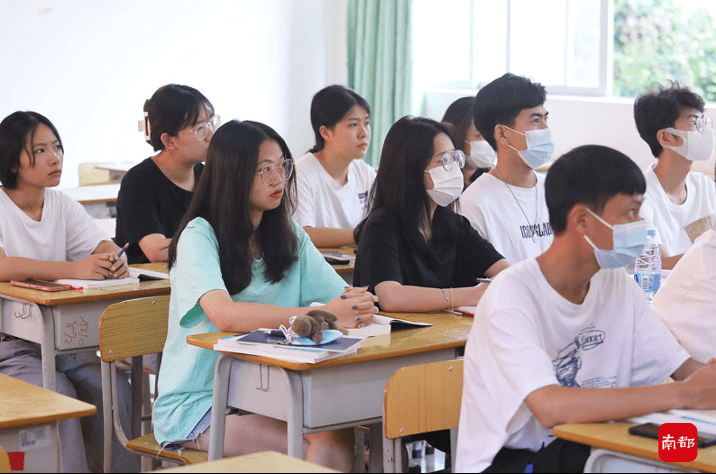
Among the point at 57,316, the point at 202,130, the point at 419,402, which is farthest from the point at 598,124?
the point at 419,402

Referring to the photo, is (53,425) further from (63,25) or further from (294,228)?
(63,25)

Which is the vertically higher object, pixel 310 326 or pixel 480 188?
pixel 480 188

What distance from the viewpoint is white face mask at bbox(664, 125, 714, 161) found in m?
3.64

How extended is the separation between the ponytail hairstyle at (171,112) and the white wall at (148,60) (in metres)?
2.97

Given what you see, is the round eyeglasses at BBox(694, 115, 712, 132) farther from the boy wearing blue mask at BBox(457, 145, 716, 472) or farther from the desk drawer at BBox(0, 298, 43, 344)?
the desk drawer at BBox(0, 298, 43, 344)

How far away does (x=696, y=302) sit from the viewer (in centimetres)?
207

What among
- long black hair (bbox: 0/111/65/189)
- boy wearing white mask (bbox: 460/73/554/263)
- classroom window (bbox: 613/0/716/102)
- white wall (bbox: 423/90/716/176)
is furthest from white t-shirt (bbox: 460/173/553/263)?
classroom window (bbox: 613/0/716/102)

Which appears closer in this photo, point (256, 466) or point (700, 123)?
point (256, 466)

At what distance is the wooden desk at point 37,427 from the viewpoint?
1.78 m

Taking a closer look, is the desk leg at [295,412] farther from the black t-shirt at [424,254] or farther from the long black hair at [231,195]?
the black t-shirt at [424,254]

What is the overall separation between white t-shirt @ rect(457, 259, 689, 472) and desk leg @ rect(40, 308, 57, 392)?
1524mm

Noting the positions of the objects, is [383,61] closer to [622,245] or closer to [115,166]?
[115,166]

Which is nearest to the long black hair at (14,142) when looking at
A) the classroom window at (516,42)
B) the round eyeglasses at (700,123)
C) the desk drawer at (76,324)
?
the desk drawer at (76,324)

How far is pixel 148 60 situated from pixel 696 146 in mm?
4397
